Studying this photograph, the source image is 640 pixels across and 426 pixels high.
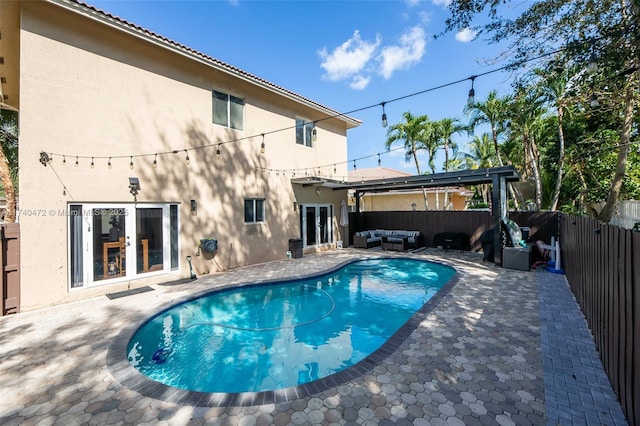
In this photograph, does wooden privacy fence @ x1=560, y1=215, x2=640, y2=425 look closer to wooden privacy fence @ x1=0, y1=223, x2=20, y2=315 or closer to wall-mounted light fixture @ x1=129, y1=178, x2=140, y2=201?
wall-mounted light fixture @ x1=129, y1=178, x2=140, y2=201

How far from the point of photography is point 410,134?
66.3 ft

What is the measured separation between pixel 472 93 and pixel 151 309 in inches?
333

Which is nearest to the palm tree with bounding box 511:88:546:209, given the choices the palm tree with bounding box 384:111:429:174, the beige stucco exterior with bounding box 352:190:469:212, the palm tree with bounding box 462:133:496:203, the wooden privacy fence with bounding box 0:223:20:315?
→ the palm tree with bounding box 384:111:429:174

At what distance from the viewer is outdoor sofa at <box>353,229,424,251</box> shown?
14550 millimetres

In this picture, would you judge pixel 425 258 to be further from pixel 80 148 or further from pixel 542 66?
pixel 80 148

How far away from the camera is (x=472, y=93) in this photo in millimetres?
6051

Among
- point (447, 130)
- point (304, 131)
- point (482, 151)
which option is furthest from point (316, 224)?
point (482, 151)

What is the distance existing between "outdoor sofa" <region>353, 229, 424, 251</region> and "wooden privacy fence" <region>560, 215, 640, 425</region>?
940 centimetres

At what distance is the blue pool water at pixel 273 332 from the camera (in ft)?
14.8

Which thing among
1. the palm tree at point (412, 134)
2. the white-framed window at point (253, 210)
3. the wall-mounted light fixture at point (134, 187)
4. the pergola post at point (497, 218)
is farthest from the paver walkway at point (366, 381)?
the palm tree at point (412, 134)

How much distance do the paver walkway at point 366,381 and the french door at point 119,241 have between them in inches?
54.5

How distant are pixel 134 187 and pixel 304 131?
7989 millimetres

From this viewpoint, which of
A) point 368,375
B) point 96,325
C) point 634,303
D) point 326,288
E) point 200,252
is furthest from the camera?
point 200,252

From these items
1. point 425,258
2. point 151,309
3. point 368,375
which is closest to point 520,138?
point 425,258
